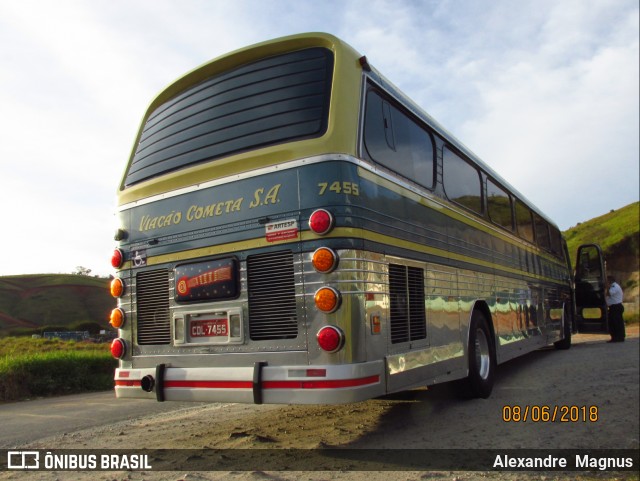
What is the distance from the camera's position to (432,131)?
19.4 ft

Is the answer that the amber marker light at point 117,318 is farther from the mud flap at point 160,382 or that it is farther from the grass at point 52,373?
the grass at point 52,373

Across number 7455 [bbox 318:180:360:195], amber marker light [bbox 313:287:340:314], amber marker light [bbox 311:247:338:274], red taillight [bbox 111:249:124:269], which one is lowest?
amber marker light [bbox 313:287:340:314]

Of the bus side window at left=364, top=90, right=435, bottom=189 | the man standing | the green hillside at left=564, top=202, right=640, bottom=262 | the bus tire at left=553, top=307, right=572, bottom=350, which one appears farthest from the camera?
the green hillside at left=564, top=202, right=640, bottom=262

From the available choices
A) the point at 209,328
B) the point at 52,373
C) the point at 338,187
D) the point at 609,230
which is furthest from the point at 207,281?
the point at 609,230

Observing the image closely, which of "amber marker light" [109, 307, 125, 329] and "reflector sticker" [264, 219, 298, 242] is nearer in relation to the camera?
"reflector sticker" [264, 219, 298, 242]

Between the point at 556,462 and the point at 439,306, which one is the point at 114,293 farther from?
the point at 556,462

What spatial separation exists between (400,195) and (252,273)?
1.54 m

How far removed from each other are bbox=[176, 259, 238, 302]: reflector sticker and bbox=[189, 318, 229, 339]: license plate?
7.8 inches

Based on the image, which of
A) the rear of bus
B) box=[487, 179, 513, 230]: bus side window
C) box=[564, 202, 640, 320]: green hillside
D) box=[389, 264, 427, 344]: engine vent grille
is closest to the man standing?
box=[487, 179, 513, 230]: bus side window

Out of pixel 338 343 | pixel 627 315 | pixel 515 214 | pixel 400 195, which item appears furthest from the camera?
pixel 627 315

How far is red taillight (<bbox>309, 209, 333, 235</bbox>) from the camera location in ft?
12.7

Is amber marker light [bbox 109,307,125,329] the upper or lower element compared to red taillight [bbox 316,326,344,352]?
upper

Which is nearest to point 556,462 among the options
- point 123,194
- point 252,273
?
point 252,273

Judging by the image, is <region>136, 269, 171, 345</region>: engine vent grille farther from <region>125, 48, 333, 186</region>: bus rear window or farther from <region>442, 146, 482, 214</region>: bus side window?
<region>442, 146, 482, 214</region>: bus side window
